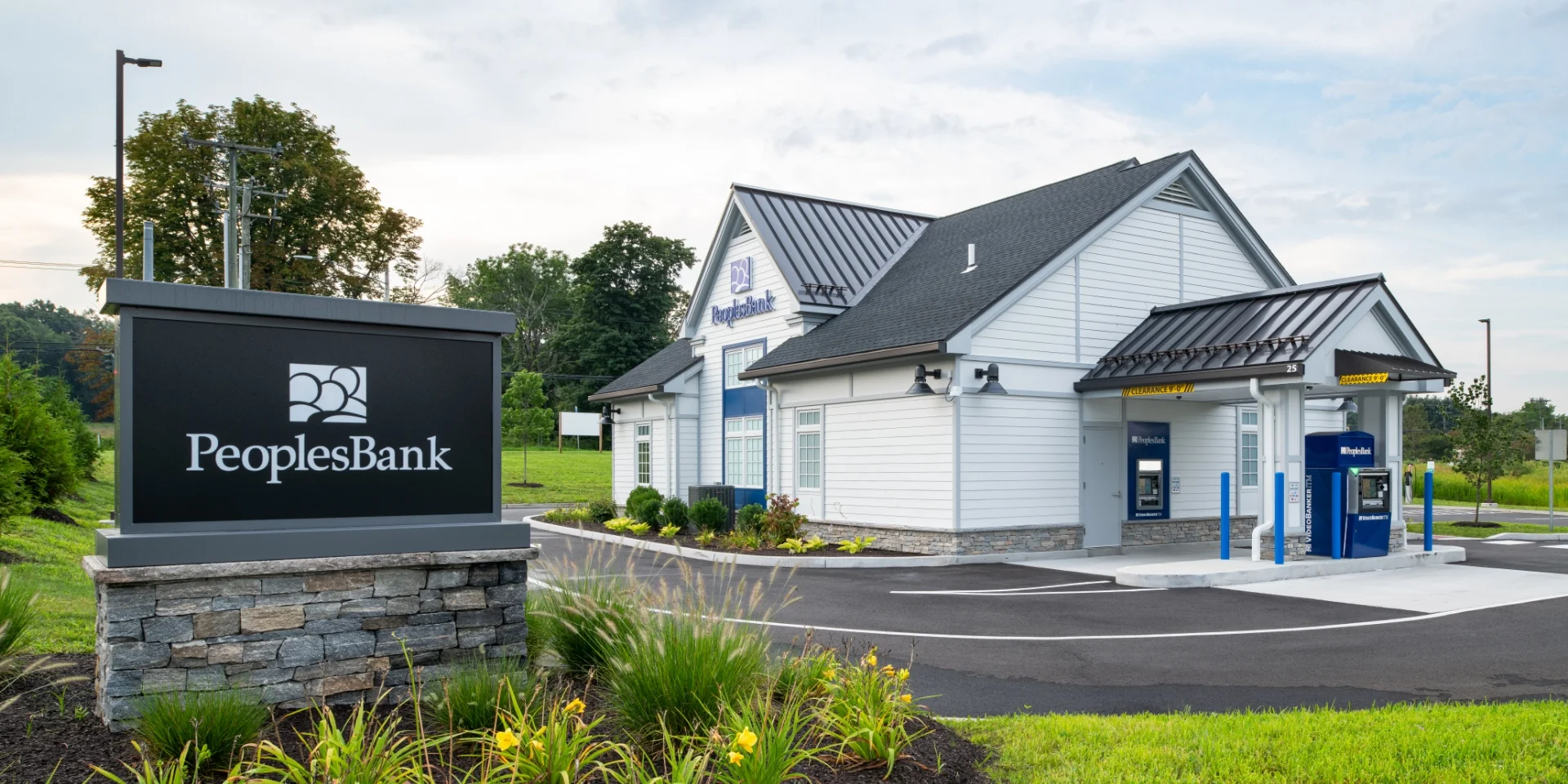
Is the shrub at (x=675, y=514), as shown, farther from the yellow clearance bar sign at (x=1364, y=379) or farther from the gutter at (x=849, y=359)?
the yellow clearance bar sign at (x=1364, y=379)

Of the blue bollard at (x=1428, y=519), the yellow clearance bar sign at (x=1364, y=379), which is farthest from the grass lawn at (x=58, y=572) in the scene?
the blue bollard at (x=1428, y=519)

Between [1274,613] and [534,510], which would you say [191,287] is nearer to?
[1274,613]

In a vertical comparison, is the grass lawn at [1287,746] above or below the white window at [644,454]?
below

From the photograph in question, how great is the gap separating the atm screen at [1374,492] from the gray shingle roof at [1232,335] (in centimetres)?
257

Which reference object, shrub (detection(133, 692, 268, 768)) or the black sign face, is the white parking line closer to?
the black sign face

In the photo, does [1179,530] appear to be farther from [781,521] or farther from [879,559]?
[781,521]

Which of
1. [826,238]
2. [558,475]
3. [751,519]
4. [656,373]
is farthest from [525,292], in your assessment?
[751,519]

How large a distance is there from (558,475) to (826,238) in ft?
80.1

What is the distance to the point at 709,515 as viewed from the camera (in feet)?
69.5

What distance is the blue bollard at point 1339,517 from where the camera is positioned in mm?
16266

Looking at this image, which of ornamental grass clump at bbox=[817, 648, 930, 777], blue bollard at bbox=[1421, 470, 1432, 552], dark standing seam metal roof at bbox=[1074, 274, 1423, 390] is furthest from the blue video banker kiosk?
ornamental grass clump at bbox=[817, 648, 930, 777]

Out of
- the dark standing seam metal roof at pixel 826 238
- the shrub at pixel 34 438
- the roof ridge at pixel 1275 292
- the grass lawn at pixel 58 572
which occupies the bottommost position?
the grass lawn at pixel 58 572

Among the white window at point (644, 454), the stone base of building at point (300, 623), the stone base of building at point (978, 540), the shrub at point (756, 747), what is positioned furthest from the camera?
the white window at point (644, 454)

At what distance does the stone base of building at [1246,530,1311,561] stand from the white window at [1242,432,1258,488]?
17.9 feet
